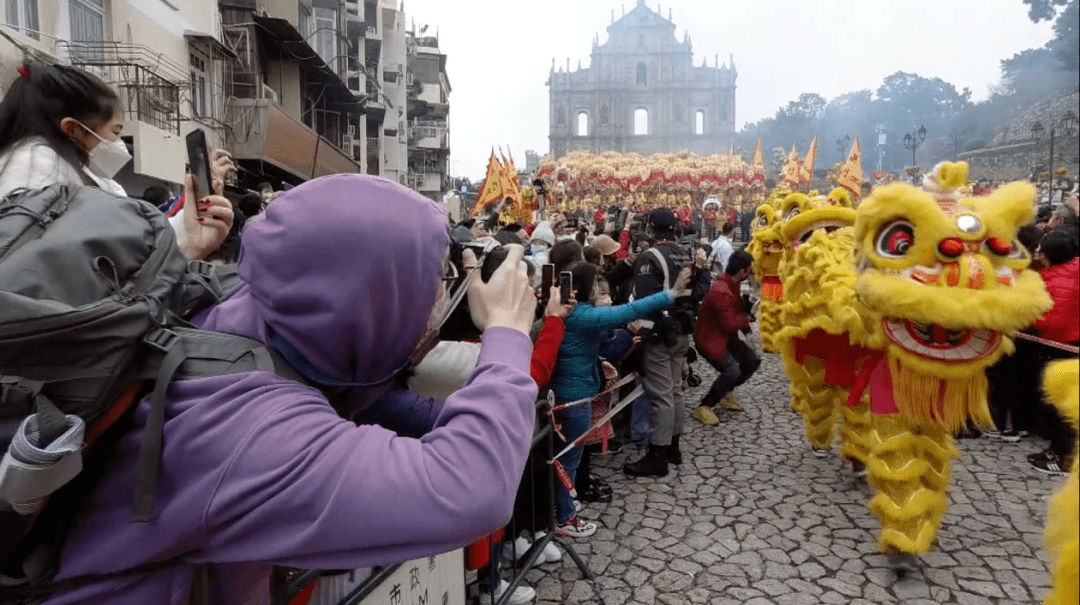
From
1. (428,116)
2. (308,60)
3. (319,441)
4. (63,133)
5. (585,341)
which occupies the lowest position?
(585,341)

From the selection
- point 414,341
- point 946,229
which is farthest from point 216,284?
point 946,229

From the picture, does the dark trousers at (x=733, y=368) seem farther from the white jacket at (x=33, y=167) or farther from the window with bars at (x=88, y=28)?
the window with bars at (x=88, y=28)

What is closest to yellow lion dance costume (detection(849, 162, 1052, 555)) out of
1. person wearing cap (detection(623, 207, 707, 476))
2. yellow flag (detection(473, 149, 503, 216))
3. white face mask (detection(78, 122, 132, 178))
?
person wearing cap (detection(623, 207, 707, 476))

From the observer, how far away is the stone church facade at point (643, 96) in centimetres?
6519

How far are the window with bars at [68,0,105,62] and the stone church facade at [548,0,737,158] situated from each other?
56.4 meters

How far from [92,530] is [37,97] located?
5.13 ft

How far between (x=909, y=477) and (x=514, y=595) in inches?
83.2

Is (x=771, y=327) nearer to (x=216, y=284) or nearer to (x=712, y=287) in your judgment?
(x=712, y=287)

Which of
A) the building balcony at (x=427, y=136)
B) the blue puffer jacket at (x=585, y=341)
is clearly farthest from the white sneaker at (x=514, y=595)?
the building balcony at (x=427, y=136)

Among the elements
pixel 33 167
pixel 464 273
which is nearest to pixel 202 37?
pixel 33 167

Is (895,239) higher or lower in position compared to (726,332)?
higher

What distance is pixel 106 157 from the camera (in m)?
2.34

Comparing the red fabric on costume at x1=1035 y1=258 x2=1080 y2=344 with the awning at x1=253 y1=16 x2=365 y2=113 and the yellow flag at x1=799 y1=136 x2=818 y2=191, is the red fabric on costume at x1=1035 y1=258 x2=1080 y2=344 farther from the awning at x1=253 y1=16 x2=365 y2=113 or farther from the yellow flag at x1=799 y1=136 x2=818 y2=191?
the awning at x1=253 y1=16 x2=365 y2=113

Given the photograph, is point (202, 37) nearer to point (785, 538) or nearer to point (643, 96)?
point (785, 538)
